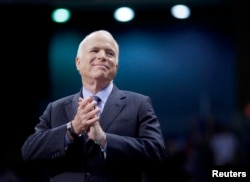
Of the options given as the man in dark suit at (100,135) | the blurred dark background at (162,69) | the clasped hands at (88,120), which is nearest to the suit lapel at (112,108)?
the man in dark suit at (100,135)

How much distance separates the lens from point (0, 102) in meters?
4.81

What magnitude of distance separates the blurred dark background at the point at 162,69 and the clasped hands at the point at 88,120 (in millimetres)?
1109

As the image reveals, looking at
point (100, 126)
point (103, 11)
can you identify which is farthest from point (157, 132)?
point (103, 11)

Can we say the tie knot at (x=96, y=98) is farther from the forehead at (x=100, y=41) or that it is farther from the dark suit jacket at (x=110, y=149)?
the forehead at (x=100, y=41)

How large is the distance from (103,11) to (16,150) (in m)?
1.36

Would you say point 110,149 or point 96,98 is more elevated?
point 96,98

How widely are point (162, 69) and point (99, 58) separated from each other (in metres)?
4.23

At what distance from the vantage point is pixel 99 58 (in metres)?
2.23

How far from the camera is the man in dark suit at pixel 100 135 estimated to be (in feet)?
7.16

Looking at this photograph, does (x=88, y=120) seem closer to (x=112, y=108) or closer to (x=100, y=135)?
(x=100, y=135)
